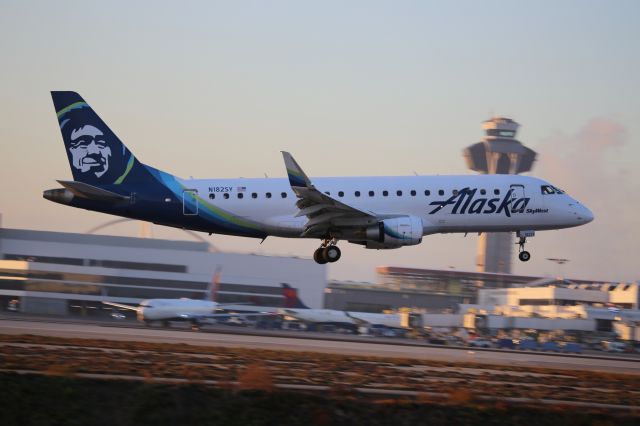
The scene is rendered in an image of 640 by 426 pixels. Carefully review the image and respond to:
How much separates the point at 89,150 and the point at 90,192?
336 centimetres

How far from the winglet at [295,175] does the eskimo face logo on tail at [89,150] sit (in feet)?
34.0

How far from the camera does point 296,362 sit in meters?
35.7

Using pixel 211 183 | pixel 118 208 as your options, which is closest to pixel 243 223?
pixel 211 183

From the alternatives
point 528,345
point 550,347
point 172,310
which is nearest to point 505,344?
point 528,345

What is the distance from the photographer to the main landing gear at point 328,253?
152ft

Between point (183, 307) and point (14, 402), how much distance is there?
1801 inches

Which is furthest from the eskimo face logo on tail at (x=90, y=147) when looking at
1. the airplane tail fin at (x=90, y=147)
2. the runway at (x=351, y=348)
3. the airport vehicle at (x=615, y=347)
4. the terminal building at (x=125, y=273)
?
the terminal building at (x=125, y=273)

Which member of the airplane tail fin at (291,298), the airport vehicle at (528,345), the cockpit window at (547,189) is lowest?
the airport vehicle at (528,345)

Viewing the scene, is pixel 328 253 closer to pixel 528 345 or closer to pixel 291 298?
pixel 528 345

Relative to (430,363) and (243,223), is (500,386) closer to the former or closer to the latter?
(430,363)

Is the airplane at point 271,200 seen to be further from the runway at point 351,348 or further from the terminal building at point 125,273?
the terminal building at point 125,273

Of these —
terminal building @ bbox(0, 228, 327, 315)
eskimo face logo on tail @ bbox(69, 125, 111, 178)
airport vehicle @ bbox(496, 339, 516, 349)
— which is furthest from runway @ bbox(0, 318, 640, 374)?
terminal building @ bbox(0, 228, 327, 315)

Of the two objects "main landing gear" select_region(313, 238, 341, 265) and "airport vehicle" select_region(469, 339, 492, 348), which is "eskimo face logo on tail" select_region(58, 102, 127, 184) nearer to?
"main landing gear" select_region(313, 238, 341, 265)

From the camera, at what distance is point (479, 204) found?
46.6 meters
